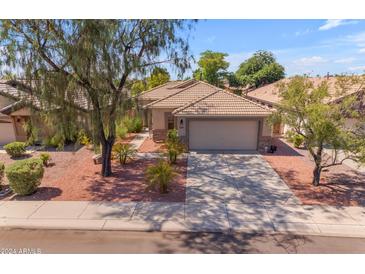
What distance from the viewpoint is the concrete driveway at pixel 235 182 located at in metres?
8.69

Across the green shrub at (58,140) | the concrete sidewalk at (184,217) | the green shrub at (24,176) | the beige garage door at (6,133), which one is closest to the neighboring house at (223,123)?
the green shrub at (58,140)

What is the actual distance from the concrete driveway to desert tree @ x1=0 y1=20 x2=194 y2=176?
185 inches

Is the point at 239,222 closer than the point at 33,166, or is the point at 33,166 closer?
the point at 239,222

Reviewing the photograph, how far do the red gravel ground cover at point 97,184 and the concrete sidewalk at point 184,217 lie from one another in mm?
479

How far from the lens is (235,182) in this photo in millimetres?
10211

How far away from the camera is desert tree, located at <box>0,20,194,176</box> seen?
25.6ft

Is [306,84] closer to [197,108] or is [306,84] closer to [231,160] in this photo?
[231,160]

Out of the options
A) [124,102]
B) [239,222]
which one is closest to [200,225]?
[239,222]

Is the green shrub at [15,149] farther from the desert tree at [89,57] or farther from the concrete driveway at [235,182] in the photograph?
the concrete driveway at [235,182]

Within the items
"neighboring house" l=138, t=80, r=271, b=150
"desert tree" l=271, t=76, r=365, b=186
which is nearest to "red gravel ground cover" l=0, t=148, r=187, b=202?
"neighboring house" l=138, t=80, r=271, b=150

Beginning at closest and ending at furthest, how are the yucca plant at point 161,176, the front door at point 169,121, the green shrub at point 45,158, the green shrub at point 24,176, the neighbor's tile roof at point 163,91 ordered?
1. the green shrub at point 24,176
2. the yucca plant at point 161,176
3. the green shrub at point 45,158
4. the front door at point 169,121
5. the neighbor's tile roof at point 163,91

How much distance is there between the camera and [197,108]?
49.4 feet

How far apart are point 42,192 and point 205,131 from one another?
32.1ft

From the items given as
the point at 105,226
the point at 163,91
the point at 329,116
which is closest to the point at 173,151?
the point at 105,226
